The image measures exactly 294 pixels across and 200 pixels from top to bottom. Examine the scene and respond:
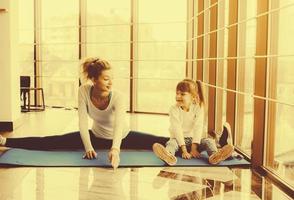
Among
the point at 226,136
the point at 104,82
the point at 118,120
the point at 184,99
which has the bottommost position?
the point at 226,136

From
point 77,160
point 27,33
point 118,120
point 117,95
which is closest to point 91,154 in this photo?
point 77,160

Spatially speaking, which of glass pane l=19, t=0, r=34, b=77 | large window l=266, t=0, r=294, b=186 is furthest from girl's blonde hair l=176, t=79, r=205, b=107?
glass pane l=19, t=0, r=34, b=77

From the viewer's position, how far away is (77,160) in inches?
104

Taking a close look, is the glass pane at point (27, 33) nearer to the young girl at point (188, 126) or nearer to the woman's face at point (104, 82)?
the woman's face at point (104, 82)

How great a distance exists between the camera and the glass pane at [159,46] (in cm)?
510

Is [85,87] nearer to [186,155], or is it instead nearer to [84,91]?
[84,91]

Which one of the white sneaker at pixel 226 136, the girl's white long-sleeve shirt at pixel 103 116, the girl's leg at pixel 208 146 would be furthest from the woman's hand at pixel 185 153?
the girl's white long-sleeve shirt at pixel 103 116

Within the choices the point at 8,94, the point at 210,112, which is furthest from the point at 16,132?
the point at 210,112

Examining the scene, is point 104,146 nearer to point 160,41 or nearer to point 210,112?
point 210,112

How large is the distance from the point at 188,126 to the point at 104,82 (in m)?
0.62

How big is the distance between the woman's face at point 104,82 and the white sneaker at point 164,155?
18.7 inches

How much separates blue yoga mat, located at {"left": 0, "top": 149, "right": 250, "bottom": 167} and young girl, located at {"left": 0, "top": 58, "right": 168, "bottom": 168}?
8cm

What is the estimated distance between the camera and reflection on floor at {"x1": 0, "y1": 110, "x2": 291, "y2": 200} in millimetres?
2023

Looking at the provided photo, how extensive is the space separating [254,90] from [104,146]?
3.35 ft
